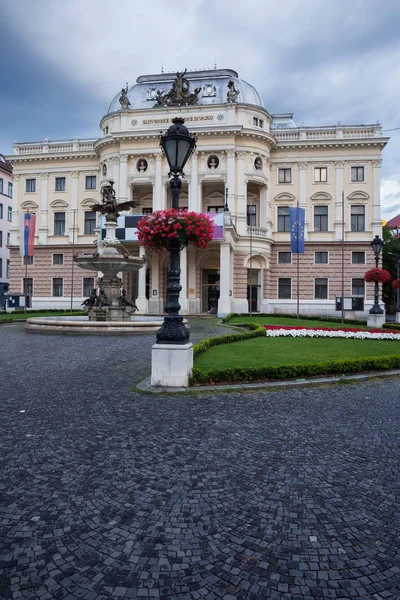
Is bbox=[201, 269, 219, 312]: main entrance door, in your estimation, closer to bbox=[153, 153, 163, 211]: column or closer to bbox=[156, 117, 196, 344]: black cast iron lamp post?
bbox=[153, 153, 163, 211]: column

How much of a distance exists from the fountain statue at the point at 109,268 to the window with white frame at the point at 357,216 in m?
26.6

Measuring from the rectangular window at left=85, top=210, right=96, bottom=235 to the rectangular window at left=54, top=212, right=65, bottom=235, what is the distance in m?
2.80

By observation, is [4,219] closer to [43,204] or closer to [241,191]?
[43,204]

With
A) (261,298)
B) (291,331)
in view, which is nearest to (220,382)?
(291,331)

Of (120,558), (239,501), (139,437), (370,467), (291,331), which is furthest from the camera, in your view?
(291,331)

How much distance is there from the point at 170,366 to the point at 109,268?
41.5ft

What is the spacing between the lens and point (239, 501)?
3449mm

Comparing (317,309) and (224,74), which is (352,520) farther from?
(224,74)

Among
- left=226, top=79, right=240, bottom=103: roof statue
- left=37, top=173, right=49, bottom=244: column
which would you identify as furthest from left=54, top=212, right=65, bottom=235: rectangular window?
left=226, top=79, right=240, bottom=103: roof statue

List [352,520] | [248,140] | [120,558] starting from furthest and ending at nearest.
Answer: [248,140], [352,520], [120,558]

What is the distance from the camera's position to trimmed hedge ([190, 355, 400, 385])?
7906 millimetres

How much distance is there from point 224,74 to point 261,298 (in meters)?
23.6

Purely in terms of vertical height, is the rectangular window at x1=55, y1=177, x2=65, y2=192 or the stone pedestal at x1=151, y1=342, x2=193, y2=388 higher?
the rectangular window at x1=55, y1=177, x2=65, y2=192

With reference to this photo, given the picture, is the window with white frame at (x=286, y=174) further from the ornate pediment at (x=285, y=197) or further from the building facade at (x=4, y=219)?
the building facade at (x=4, y=219)
